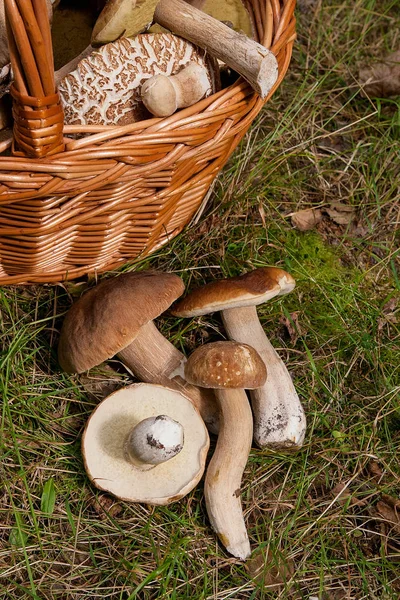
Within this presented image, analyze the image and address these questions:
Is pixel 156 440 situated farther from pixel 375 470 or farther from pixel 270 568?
pixel 375 470

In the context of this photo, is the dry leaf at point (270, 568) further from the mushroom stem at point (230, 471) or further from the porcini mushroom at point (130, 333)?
the porcini mushroom at point (130, 333)

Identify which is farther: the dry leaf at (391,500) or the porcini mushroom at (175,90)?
the dry leaf at (391,500)

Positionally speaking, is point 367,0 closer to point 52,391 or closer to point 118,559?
point 52,391

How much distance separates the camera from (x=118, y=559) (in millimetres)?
2031

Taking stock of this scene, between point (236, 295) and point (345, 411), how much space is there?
0.59 metres

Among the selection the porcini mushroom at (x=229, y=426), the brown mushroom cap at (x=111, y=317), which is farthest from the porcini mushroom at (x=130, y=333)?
the porcini mushroom at (x=229, y=426)

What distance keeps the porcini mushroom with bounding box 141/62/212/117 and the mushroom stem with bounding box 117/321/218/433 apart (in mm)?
702

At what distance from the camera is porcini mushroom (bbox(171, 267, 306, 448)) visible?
215cm

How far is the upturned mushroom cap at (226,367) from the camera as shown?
6.68ft

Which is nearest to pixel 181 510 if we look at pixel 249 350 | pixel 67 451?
pixel 67 451

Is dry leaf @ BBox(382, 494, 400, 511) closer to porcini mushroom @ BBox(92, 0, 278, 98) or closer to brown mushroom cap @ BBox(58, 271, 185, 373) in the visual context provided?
brown mushroom cap @ BBox(58, 271, 185, 373)

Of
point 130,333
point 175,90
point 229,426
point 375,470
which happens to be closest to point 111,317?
point 130,333

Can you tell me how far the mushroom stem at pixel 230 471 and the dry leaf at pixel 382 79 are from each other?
66.6 inches

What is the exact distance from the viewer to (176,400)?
2.12 metres
